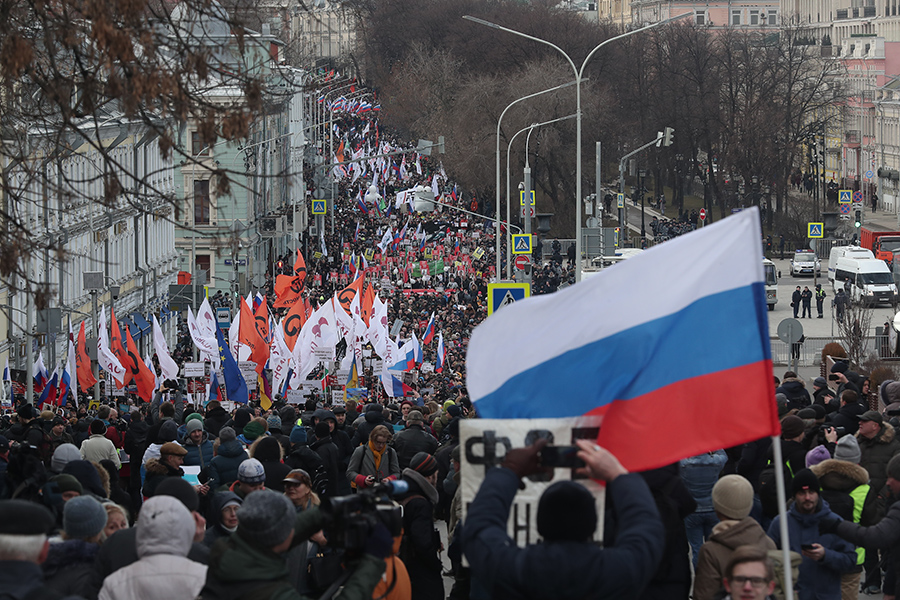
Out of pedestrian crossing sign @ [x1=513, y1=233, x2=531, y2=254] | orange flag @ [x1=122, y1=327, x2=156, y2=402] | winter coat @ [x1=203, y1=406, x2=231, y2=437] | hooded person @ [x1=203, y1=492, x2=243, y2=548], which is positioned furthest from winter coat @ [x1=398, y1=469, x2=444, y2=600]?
pedestrian crossing sign @ [x1=513, y1=233, x2=531, y2=254]

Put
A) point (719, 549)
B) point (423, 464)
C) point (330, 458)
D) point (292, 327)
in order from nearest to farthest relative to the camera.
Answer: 1. point (719, 549)
2. point (423, 464)
3. point (330, 458)
4. point (292, 327)

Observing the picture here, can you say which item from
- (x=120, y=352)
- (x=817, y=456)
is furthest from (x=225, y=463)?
(x=120, y=352)

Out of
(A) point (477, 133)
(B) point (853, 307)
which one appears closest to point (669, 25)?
(A) point (477, 133)

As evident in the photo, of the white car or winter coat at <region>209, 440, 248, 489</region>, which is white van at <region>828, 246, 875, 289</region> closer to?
the white car

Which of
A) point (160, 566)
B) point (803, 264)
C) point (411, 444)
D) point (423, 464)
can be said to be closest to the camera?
point (160, 566)

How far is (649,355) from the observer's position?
6102mm

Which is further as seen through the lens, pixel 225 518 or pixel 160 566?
pixel 225 518

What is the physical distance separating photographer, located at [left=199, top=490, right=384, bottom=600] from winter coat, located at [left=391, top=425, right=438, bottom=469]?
5.90m

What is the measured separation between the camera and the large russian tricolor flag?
604 cm

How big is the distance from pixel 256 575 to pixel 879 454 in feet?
19.5

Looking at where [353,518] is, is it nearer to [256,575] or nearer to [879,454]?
[256,575]

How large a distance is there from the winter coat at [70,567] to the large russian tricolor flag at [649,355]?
192cm

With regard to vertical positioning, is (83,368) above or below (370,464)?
below

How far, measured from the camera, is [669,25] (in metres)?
103
